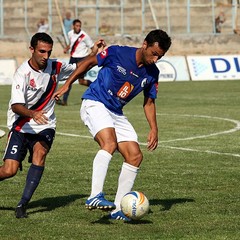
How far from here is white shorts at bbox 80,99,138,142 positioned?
9.37 meters

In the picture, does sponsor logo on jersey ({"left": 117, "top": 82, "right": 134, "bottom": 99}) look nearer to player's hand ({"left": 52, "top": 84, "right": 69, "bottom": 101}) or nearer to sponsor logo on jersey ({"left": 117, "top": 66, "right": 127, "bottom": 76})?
sponsor logo on jersey ({"left": 117, "top": 66, "right": 127, "bottom": 76})

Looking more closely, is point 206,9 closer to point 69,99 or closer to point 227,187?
point 69,99

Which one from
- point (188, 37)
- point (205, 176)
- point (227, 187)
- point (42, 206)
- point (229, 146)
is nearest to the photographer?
point (42, 206)

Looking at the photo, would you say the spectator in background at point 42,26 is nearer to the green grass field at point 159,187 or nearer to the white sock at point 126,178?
the green grass field at point 159,187

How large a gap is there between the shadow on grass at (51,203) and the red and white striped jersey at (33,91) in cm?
91

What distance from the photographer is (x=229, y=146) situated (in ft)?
52.0

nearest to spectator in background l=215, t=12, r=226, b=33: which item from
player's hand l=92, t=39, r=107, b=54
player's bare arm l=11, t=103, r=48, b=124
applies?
player's hand l=92, t=39, r=107, b=54

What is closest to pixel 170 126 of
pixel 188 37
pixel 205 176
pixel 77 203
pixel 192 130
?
pixel 192 130

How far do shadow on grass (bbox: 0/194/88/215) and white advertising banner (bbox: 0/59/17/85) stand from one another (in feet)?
74.8

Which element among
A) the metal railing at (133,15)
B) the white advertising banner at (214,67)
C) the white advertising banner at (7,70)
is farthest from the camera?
the metal railing at (133,15)

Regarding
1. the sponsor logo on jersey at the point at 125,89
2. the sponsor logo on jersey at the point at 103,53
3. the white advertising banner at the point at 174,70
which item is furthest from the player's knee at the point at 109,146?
the white advertising banner at the point at 174,70

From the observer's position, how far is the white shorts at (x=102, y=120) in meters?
9.37

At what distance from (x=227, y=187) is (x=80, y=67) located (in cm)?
300

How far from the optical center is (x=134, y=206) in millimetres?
8953
